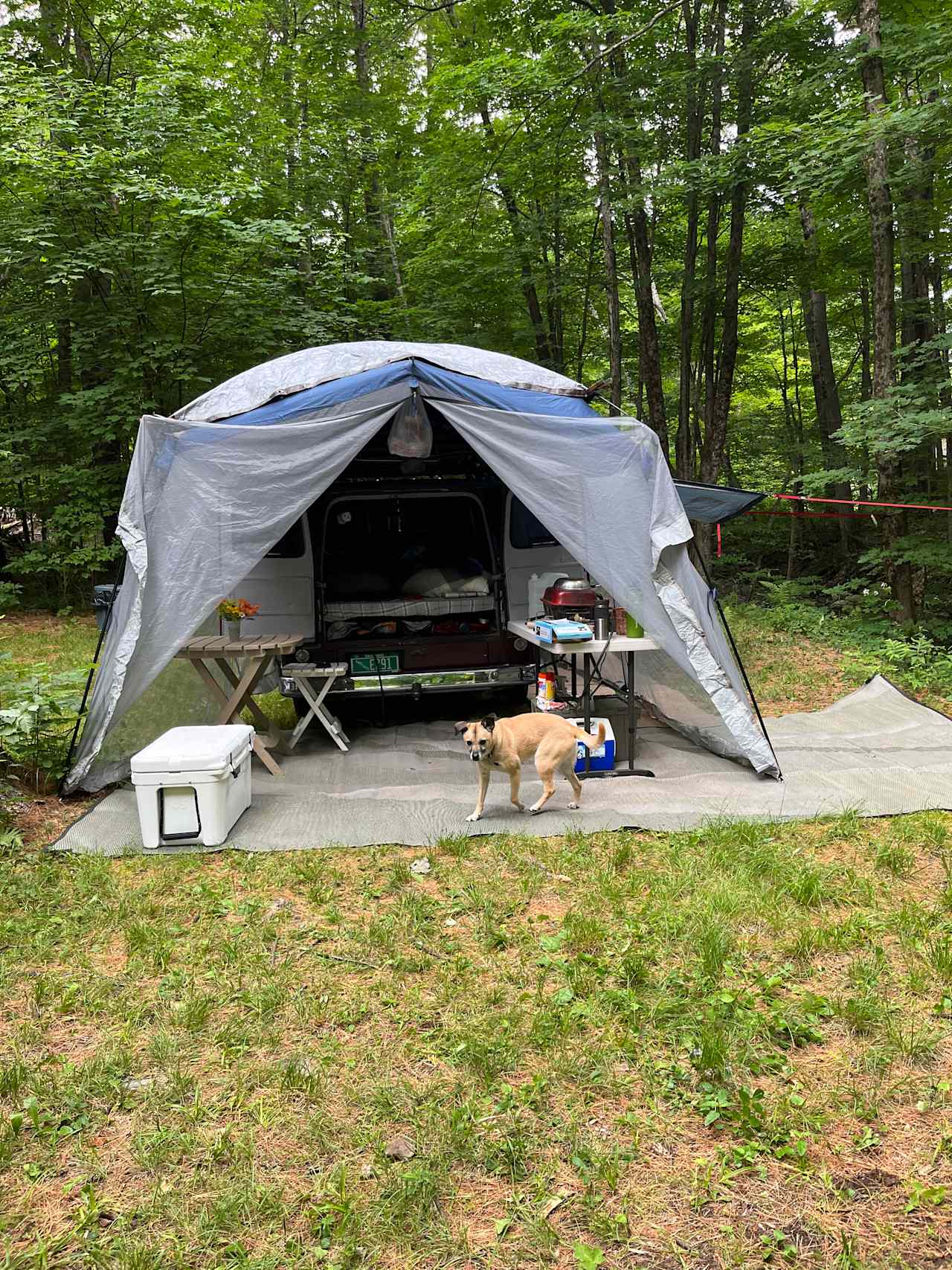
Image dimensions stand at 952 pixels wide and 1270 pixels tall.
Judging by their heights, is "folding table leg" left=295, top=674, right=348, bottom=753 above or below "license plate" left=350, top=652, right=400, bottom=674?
below

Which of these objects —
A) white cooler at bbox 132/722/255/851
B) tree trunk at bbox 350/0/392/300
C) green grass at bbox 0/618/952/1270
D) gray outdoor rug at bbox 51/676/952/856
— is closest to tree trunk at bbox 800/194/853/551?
tree trunk at bbox 350/0/392/300

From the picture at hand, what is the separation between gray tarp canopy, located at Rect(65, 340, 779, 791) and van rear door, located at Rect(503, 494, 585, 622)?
58.5 inches

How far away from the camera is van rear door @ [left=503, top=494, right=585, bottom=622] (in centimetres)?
674

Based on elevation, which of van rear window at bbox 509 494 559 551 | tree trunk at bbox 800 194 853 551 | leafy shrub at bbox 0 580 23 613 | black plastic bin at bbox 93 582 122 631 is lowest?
leafy shrub at bbox 0 580 23 613

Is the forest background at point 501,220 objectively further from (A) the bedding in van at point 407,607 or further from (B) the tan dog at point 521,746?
(B) the tan dog at point 521,746

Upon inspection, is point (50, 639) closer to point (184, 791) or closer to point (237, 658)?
point (237, 658)

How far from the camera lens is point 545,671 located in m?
5.84

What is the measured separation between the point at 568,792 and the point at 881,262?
5944 millimetres

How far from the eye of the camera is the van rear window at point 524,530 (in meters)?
6.87

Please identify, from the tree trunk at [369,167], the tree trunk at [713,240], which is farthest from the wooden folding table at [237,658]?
the tree trunk at [369,167]

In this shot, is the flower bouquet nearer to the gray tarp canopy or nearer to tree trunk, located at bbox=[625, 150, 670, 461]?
the gray tarp canopy

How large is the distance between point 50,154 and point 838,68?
26.3 ft

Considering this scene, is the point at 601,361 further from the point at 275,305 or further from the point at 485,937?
the point at 485,937

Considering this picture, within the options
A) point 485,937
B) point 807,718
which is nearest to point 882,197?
point 807,718
